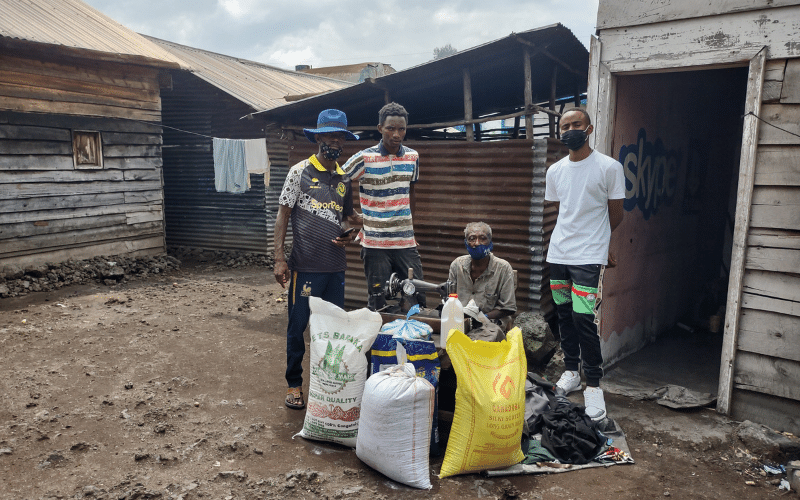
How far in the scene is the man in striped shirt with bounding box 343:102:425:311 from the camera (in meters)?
4.53

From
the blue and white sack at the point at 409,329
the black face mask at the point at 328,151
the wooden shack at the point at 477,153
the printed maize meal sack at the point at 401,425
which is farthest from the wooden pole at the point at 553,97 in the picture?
the printed maize meal sack at the point at 401,425

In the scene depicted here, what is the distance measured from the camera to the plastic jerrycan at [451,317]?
3492 millimetres

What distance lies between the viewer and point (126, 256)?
34.2 ft

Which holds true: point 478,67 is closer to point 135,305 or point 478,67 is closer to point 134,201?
point 135,305

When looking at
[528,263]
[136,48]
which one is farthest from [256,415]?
[136,48]

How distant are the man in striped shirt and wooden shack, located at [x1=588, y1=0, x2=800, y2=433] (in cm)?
172

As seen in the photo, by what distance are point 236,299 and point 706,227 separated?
6800mm

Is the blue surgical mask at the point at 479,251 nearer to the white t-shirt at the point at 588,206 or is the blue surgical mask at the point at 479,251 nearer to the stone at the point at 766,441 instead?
the white t-shirt at the point at 588,206

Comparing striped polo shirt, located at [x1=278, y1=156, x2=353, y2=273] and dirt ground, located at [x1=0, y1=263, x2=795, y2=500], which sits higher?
striped polo shirt, located at [x1=278, y1=156, x2=353, y2=273]

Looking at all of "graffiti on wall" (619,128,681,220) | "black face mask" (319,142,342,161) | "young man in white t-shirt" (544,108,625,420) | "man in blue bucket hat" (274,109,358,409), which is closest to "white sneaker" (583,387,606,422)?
"young man in white t-shirt" (544,108,625,420)

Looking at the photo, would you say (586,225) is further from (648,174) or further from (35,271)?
(35,271)

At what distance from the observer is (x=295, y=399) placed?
13.7ft

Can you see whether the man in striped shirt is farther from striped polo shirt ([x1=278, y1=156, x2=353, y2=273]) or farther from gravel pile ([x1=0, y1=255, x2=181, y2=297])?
gravel pile ([x1=0, y1=255, x2=181, y2=297])

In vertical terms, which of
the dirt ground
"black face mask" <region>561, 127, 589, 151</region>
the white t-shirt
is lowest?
the dirt ground
